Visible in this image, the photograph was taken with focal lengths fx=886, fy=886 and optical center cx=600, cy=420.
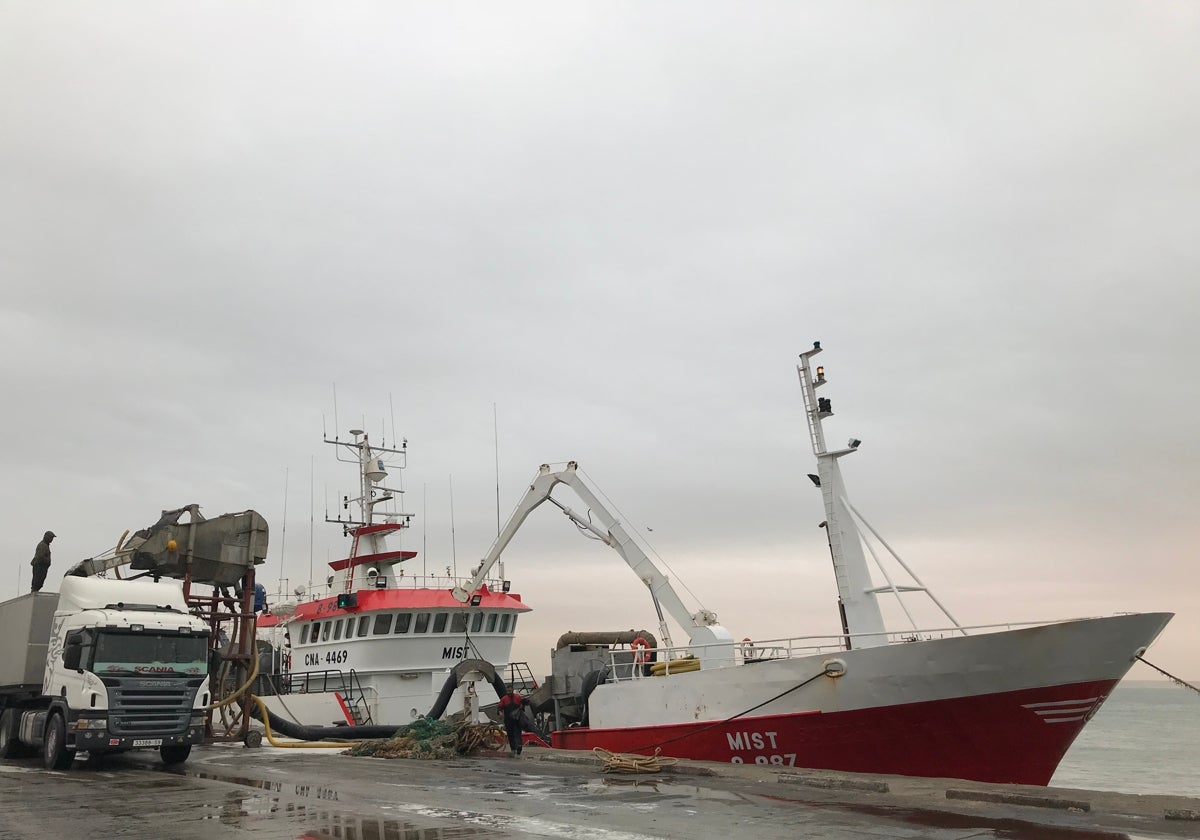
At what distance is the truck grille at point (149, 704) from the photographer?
14.8 m

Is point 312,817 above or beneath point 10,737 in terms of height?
beneath

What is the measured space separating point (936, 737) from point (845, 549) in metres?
3.82

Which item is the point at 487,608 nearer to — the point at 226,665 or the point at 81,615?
the point at 226,665

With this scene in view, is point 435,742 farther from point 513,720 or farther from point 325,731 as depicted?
point 325,731

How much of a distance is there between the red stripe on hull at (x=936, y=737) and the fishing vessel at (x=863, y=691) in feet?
0.06

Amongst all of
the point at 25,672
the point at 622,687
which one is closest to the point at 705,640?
→ the point at 622,687

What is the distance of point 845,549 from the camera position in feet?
55.6

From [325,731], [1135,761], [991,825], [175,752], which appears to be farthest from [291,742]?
[1135,761]

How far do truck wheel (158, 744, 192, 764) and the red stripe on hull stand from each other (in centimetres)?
961

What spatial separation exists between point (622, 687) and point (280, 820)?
9414 millimetres

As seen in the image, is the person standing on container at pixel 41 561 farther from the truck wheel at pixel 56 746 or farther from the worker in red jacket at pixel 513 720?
the worker in red jacket at pixel 513 720

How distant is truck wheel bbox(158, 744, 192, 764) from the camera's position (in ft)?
51.5

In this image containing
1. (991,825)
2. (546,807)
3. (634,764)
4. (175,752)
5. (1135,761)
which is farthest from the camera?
(1135,761)

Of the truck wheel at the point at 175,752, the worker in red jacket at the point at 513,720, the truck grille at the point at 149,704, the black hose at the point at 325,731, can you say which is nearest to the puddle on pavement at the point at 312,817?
the truck grille at the point at 149,704
